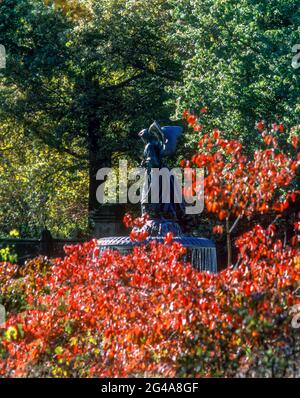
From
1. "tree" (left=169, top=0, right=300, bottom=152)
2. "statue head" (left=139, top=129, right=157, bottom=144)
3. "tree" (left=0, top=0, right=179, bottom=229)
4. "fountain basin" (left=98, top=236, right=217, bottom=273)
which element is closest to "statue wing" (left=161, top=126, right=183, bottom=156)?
"statue head" (left=139, top=129, right=157, bottom=144)

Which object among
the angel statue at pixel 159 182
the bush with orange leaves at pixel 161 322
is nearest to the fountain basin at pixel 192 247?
the angel statue at pixel 159 182

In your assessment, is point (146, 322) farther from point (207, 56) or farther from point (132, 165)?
point (132, 165)

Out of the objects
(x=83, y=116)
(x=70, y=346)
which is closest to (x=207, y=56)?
(x=83, y=116)

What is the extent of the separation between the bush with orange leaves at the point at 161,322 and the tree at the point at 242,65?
1534cm

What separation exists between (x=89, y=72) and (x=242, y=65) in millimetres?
8929

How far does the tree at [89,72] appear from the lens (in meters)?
33.9

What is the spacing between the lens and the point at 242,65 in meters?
27.3

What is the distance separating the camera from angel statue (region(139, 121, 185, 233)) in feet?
65.3

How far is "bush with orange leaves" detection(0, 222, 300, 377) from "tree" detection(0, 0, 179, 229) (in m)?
23.1

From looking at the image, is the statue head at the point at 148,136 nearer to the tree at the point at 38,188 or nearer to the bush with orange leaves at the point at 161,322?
the bush with orange leaves at the point at 161,322

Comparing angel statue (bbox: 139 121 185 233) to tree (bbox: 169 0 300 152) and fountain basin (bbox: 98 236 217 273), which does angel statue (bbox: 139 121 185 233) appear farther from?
tree (bbox: 169 0 300 152)

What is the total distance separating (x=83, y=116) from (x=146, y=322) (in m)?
25.8

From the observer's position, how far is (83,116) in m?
35.0

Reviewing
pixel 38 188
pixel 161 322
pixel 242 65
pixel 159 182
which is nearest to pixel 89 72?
pixel 38 188
